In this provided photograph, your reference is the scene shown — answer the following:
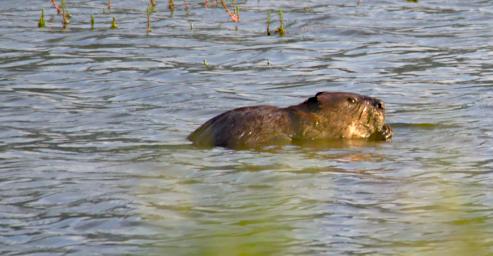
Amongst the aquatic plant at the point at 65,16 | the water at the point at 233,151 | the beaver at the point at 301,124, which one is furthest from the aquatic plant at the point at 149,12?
the beaver at the point at 301,124

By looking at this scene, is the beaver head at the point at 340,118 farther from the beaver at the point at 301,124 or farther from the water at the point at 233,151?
the water at the point at 233,151

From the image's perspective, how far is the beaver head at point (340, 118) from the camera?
9.99 meters

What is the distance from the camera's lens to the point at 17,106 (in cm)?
1190

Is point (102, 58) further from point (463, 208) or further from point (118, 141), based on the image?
point (463, 208)

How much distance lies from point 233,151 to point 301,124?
626 mm

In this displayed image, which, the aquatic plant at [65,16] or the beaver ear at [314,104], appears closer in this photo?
the beaver ear at [314,104]

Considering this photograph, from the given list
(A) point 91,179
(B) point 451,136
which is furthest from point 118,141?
(B) point 451,136

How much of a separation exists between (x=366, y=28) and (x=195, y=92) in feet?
13.3

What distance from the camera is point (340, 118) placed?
33.1 feet

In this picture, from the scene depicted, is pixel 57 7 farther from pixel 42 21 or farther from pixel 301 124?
pixel 301 124

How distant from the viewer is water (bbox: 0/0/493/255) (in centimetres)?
685

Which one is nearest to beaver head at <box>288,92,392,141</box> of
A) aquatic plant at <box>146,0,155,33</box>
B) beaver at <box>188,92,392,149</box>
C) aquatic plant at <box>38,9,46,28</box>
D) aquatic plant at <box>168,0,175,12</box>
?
beaver at <box>188,92,392,149</box>

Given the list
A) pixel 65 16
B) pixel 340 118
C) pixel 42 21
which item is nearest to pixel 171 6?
pixel 65 16

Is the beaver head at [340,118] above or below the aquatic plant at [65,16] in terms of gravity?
above
